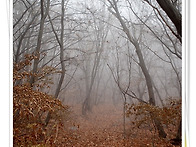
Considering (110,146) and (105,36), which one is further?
(105,36)

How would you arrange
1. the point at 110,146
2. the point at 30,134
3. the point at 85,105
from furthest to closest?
1. the point at 85,105
2. the point at 110,146
3. the point at 30,134

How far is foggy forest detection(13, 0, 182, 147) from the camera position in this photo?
4.24 ft

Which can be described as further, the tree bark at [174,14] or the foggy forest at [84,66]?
the foggy forest at [84,66]

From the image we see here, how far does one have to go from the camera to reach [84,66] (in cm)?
590

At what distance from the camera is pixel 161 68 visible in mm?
5996

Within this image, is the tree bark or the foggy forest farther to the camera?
the foggy forest

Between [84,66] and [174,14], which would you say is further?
[84,66]

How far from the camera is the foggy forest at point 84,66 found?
1.29 metres

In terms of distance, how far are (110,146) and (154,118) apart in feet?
2.65
